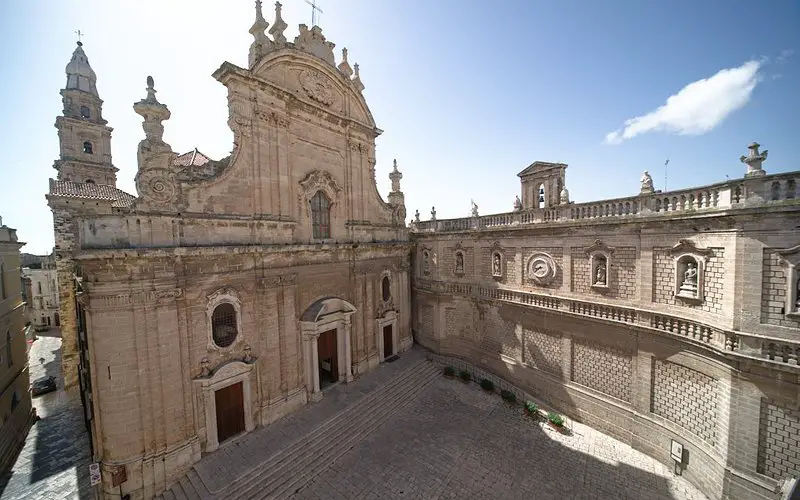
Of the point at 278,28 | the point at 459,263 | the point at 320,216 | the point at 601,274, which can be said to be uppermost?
the point at 278,28

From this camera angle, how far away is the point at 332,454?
1187 cm

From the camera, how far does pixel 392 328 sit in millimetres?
19234

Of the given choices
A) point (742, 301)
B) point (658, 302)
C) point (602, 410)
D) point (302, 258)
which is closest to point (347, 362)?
point (302, 258)

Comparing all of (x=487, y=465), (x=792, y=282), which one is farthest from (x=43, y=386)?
(x=792, y=282)

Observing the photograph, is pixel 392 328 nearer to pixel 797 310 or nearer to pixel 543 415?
pixel 543 415

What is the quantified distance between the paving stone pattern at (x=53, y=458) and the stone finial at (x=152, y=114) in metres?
12.6

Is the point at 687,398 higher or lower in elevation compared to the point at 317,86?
lower

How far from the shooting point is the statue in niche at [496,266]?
54.7 feet

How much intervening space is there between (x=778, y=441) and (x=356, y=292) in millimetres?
16066

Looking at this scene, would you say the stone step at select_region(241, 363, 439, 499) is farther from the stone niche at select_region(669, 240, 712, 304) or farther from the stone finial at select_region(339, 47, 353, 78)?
the stone finial at select_region(339, 47, 353, 78)

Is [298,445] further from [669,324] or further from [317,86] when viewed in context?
[317,86]

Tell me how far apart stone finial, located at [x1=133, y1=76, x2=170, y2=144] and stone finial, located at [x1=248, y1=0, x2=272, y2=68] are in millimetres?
4231

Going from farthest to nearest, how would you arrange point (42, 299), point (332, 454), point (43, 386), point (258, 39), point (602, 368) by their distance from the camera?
1. point (42, 299)
2. point (43, 386)
3. point (602, 368)
4. point (258, 39)
5. point (332, 454)

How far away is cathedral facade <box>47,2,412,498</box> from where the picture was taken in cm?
938
